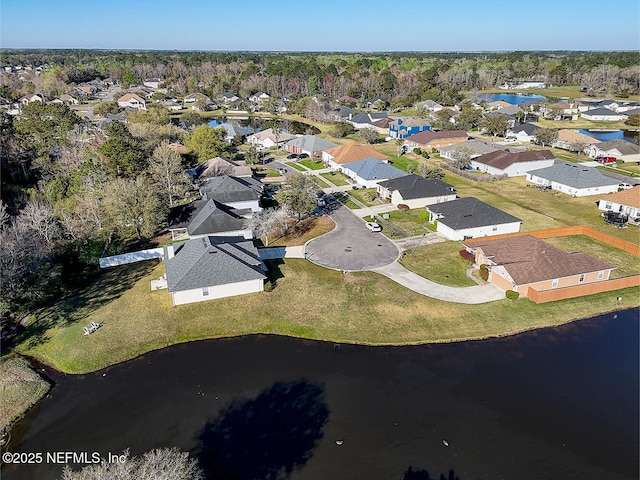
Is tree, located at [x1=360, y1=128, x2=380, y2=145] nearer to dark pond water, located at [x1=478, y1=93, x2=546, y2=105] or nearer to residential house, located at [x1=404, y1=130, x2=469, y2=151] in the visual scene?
residential house, located at [x1=404, y1=130, x2=469, y2=151]

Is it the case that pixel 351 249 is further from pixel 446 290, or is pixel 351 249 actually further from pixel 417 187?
pixel 417 187

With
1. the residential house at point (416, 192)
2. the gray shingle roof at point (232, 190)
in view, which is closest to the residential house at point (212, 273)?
the gray shingle roof at point (232, 190)

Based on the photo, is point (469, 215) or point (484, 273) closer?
point (484, 273)

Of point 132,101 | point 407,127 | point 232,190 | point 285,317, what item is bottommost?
point 285,317

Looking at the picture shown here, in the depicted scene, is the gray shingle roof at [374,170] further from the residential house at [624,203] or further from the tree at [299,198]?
the residential house at [624,203]

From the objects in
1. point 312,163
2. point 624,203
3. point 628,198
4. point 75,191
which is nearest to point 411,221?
point 624,203

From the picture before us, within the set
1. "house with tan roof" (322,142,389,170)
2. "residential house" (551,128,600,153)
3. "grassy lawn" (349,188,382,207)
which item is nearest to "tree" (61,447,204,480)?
"grassy lawn" (349,188,382,207)
